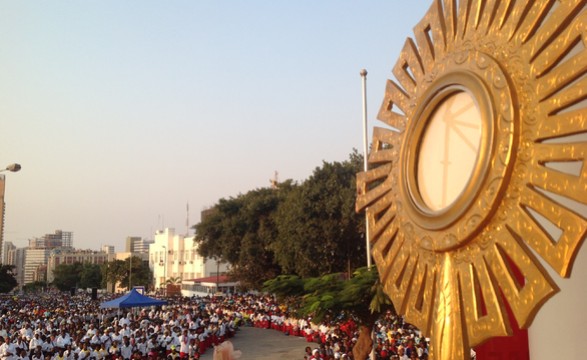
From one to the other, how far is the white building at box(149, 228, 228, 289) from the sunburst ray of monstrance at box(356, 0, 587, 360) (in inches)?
3010

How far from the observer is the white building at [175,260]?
8200cm

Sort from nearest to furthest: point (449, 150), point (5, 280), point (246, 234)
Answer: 1. point (449, 150)
2. point (246, 234)
3. point (5, 280)

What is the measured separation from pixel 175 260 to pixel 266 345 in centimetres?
6628

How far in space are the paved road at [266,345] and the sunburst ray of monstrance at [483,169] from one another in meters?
17.0

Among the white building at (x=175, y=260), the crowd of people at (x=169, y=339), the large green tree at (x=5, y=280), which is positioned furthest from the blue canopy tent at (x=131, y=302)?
the large green tree at (x=5, y=280)

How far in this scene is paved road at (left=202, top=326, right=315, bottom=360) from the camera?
70.9 feet

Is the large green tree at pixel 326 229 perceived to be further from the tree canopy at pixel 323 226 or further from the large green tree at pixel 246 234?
the large green tree at pixel 246 234

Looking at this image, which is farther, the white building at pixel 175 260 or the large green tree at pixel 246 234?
the white building at pixel 175 260

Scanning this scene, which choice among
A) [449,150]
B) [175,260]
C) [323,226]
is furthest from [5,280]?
[449,150]

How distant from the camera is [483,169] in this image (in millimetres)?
4020

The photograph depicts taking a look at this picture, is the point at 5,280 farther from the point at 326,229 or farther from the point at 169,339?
the point at 169,339

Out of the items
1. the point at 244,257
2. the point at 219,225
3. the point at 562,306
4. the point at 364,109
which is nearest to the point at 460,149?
the point at 562,306

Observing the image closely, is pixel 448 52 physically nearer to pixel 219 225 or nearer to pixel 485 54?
pixel 485 54

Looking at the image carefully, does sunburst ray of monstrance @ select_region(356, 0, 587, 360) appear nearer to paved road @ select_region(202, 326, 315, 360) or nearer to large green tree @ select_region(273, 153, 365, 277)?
paved road @ select_region(202, 326, 315, 360)
